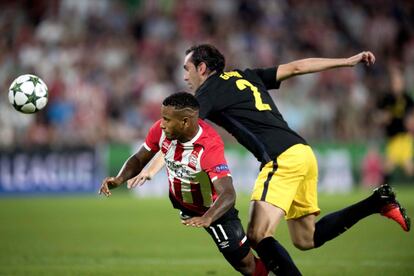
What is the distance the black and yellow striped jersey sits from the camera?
733 centimetres

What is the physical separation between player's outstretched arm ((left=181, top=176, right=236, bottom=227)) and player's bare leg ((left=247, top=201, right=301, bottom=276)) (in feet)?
1.66

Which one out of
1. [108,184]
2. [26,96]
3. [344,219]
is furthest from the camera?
[26,96]

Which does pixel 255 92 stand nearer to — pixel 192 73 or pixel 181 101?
pixel 192 73

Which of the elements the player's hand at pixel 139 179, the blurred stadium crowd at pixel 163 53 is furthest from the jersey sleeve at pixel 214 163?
the blurred stadium crowd at pixel 163 53

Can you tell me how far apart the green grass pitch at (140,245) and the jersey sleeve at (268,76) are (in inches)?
89.8

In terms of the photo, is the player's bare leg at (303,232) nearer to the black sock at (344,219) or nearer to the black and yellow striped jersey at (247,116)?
the black sock at (344,219)

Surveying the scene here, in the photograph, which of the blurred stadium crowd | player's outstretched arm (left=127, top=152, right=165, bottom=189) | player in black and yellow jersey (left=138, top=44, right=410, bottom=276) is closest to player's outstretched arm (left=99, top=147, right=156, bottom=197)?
player's outstretched arm (left=127, top=152, right=165, bottom=189)

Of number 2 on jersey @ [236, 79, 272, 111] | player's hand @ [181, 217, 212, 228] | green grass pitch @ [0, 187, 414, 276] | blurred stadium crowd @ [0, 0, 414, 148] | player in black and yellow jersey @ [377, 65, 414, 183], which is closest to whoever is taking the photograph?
player's hand @ [181, 217, 212, 228]

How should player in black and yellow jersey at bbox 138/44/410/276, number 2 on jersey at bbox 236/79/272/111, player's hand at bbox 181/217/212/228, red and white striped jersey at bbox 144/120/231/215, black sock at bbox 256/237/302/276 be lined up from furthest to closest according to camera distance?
number 2 on jersey at bbox 236/79/272/111, player in black and yellow jersey at bbox 138/44/410/276, red and white striped jersey at bbox 144/120/231/215, black sock at bbox 256/237/302/276, player's hand at bbox 181/217/212/228

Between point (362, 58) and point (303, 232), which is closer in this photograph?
point (362, 58)

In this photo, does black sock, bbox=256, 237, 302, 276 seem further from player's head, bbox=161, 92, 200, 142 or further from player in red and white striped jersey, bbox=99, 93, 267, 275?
player's head, bbox=161, 92, 200, 142

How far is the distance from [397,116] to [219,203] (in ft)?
32.8

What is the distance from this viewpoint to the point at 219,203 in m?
6.57

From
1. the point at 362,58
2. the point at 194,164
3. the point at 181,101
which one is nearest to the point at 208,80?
the point at 181,101
